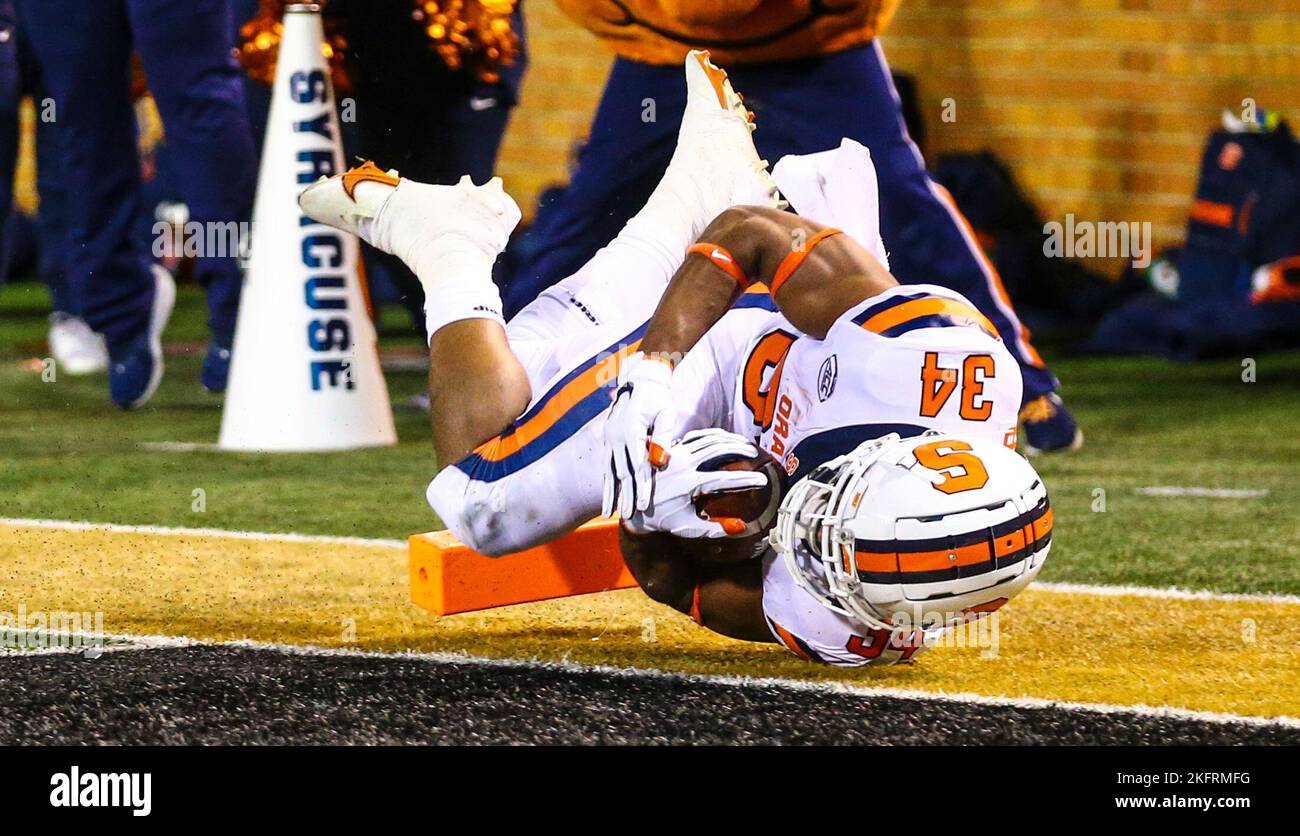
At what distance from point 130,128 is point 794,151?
2.83 meters

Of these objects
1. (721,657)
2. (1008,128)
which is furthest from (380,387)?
(1008,128)

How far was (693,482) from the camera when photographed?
310cm

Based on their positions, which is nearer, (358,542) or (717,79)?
(717,79)

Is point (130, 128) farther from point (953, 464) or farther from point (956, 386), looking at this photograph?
point (953, 464)

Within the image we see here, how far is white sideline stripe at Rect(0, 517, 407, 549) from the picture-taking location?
4.59 meters

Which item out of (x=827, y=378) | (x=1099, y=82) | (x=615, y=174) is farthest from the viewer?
(x=1099, y=82)

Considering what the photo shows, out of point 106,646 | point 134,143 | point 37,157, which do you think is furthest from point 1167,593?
point 37,157

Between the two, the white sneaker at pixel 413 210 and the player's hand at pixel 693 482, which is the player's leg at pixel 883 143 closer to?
the white sneaker at pixel 413 210

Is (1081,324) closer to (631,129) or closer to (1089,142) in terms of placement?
(1089,142)

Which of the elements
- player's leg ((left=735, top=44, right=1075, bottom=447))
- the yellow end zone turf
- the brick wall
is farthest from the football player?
the brick wall

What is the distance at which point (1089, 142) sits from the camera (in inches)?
413

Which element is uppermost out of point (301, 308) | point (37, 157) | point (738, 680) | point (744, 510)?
point (37, 157)

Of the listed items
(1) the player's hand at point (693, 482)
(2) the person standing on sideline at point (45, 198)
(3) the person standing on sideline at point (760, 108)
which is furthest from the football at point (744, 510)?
(2) the person standing on sideline at point (45, 198)

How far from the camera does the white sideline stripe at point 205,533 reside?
459 cm
